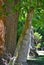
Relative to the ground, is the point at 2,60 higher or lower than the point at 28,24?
lower

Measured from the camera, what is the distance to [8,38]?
12.9 m

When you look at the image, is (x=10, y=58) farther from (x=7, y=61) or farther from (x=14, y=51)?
(x=14, y=51)

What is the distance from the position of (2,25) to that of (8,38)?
884 mm

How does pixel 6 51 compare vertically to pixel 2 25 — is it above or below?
below

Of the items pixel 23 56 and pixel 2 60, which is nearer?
pixel 2 60

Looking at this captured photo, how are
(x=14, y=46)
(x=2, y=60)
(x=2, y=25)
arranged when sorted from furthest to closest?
(x=14, y=46)
(x=2, y=25)
(x=2, y=60)

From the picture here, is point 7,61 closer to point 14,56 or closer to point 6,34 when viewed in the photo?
point 14,56

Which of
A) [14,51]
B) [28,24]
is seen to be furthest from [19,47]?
[28,24]

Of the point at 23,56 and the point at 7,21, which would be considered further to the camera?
the point at 23,56

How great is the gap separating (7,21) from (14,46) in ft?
4.30

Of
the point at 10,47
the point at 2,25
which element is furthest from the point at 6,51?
the point at 2,25

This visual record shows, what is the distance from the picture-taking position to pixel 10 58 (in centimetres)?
1198

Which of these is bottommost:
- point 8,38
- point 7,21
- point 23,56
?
point 23,56

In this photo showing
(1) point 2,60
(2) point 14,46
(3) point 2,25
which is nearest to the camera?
Result: (1) point 2,60
